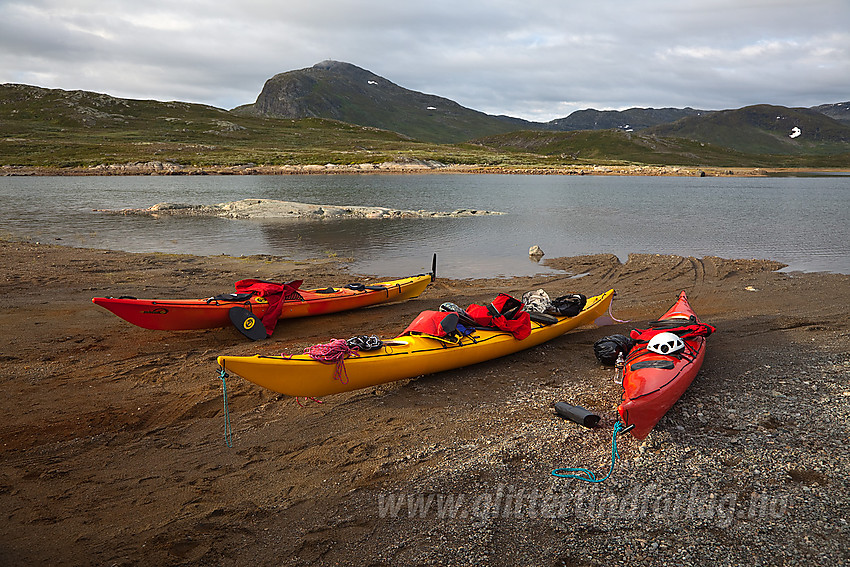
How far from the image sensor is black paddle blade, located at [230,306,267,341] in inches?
422

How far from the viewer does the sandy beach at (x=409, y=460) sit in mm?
5242

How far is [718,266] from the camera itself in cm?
1847

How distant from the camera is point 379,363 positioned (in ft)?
27.3

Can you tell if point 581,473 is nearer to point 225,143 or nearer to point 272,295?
point 272,295

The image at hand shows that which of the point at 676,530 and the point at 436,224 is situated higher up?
the point at 436,224

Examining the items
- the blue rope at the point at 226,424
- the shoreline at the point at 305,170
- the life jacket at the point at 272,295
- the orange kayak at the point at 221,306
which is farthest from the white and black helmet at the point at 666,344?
the shoreline at the point at 305,170

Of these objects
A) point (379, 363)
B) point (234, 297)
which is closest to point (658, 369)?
point (379, 363)

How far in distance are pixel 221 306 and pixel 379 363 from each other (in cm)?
437

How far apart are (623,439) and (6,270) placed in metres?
16.9

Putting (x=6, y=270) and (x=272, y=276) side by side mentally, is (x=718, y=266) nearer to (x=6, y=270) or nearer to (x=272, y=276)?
(x=272, y=276)

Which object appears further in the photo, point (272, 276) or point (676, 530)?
point (272, 276)

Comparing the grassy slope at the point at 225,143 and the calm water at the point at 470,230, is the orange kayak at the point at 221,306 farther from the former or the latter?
→ the grassy slope at the point at 225,143

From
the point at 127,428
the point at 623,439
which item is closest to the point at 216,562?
the point at 127,428

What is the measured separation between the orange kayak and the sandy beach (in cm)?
42
